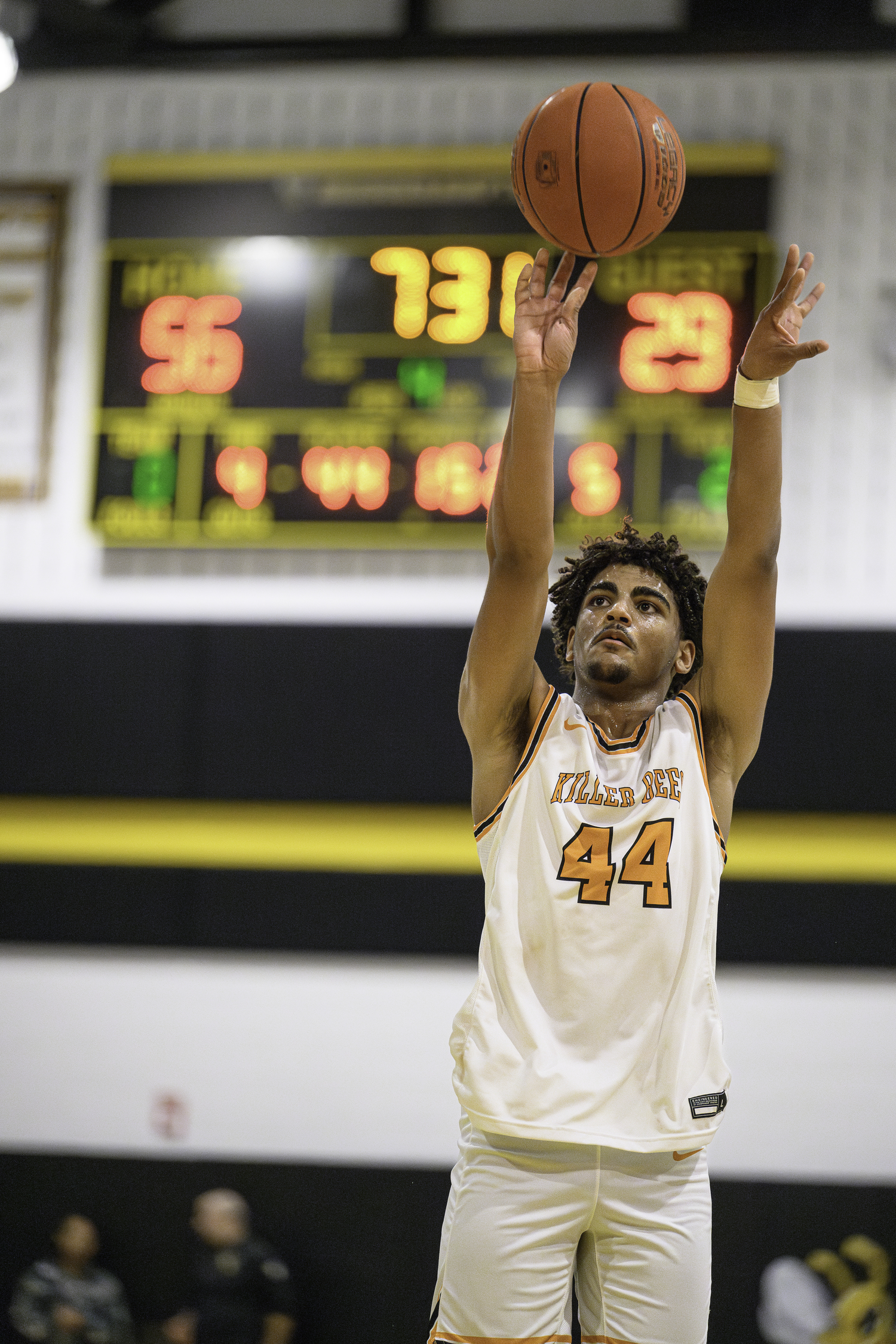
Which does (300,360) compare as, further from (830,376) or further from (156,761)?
(830,376)

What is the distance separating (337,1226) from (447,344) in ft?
10.0

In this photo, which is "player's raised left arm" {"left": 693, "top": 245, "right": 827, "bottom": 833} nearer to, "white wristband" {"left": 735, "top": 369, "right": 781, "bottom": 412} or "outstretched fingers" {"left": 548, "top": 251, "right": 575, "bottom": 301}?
"white wristband" {"left": 735, "top": 369, "right": 781, "bottom": 412}

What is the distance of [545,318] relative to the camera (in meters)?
2.12

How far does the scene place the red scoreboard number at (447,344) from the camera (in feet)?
15.2

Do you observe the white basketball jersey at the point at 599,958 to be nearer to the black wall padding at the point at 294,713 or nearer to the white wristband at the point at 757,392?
the white wristband at the point at 757,392

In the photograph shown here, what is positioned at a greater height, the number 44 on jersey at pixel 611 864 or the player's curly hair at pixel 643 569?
the player's curly hair at pixel 643 569

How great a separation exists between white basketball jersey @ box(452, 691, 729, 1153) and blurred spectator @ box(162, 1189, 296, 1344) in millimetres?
2728

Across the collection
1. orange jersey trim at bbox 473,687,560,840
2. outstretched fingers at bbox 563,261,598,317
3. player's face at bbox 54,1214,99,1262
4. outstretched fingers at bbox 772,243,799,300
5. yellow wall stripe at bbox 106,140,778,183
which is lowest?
player's face at bbox 54,1214,99,1262

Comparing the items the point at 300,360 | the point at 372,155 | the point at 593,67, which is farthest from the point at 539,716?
the point at 593,67

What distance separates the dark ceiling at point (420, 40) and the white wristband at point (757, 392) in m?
3.48

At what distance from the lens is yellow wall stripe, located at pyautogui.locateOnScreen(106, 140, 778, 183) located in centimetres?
476

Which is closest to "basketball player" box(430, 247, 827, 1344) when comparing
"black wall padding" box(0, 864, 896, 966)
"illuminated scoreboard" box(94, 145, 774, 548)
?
"illuminated scoreboard" box(94, 145, 774, 548)

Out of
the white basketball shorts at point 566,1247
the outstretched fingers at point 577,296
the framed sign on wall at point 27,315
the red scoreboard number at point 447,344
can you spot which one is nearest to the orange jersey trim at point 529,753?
the white basketball shorts at point 566,1247

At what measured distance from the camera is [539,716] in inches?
86.6
